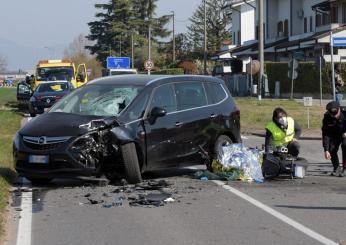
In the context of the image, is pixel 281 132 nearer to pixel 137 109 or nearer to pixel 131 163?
pixel 137 109

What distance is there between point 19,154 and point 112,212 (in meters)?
2.56

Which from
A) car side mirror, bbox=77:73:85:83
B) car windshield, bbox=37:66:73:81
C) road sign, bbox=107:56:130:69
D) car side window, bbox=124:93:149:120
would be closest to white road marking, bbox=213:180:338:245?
car side window, bbox=124:93:149:120

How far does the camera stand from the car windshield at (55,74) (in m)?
38.0

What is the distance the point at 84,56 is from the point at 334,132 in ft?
382

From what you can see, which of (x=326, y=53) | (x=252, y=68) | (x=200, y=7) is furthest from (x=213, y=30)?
(x=252, y=68)

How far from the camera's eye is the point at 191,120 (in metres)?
12.0

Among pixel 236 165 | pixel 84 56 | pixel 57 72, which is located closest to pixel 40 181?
pixel 236 165

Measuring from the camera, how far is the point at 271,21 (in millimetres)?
66875

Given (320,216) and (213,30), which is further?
(213,30)

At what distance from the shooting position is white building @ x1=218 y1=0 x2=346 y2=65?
1945 inches

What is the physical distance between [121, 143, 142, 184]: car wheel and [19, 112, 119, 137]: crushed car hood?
1.40 ft

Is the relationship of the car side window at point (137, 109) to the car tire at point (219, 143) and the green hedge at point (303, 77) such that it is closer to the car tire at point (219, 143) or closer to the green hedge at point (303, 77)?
the car tire at point (219, 143)

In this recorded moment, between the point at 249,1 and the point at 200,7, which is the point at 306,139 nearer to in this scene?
the point at 249,1

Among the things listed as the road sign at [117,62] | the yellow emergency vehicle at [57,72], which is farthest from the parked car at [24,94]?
the road sign at [117,62]
